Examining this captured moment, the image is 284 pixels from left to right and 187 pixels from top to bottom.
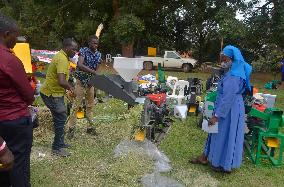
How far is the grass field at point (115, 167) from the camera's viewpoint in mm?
5066

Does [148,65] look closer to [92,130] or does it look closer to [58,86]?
[92,130]

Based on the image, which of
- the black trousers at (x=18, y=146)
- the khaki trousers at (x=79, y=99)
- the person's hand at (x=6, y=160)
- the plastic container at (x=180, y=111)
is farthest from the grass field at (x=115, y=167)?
the person's hand at (x=6, y=160)

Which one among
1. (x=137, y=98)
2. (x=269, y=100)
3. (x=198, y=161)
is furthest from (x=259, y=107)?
(x=137, y=98)

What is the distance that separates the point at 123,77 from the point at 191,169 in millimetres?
2654

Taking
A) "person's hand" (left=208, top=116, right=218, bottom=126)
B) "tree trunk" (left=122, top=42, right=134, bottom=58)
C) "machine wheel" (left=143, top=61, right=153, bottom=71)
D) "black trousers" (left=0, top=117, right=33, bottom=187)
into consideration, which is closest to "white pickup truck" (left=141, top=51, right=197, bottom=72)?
"machine wheel" (left=143, top=61, right=153, bottom=71)

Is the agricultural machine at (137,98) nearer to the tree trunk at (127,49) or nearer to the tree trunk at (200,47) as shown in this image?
the tree trunk at (127,49)

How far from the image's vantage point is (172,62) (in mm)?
23906

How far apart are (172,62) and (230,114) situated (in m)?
18.7

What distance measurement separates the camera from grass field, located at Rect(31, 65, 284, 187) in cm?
507

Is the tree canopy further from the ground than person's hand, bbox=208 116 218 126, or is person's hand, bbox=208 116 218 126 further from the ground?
the tree canopy

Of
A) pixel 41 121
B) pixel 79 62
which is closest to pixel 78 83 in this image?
pixel 79 62

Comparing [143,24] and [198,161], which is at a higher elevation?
[143,24]

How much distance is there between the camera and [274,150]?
6426 mm

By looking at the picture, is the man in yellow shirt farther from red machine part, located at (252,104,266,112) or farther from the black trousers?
red machine part, located at (252,104,266,112)
